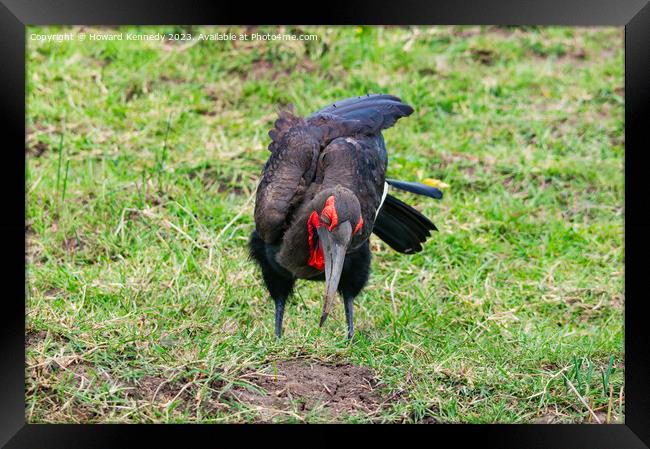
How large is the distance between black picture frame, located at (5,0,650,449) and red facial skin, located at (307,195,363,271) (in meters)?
0.82

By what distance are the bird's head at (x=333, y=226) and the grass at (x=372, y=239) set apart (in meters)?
0.43

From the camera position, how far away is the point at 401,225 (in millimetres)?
5098

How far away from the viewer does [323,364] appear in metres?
4.25

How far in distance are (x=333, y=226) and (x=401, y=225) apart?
1.10 metres

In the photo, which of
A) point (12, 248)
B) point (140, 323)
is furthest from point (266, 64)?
point (12, 248)

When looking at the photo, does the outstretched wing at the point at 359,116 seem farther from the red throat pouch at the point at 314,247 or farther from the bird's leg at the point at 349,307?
the bird's leg at the point at 349,307

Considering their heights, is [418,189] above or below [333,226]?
above

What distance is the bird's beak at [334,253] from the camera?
13.3 ft

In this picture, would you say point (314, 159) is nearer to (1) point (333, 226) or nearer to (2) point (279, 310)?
(1) point (333, 226)

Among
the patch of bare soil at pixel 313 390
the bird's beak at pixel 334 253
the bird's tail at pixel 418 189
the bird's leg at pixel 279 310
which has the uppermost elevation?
the bird's tail at pixel 418 189

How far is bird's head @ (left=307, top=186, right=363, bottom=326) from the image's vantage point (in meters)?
4.06

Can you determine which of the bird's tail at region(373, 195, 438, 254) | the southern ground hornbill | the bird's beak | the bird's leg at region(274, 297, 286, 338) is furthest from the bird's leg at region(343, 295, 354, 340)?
the bird's beak
